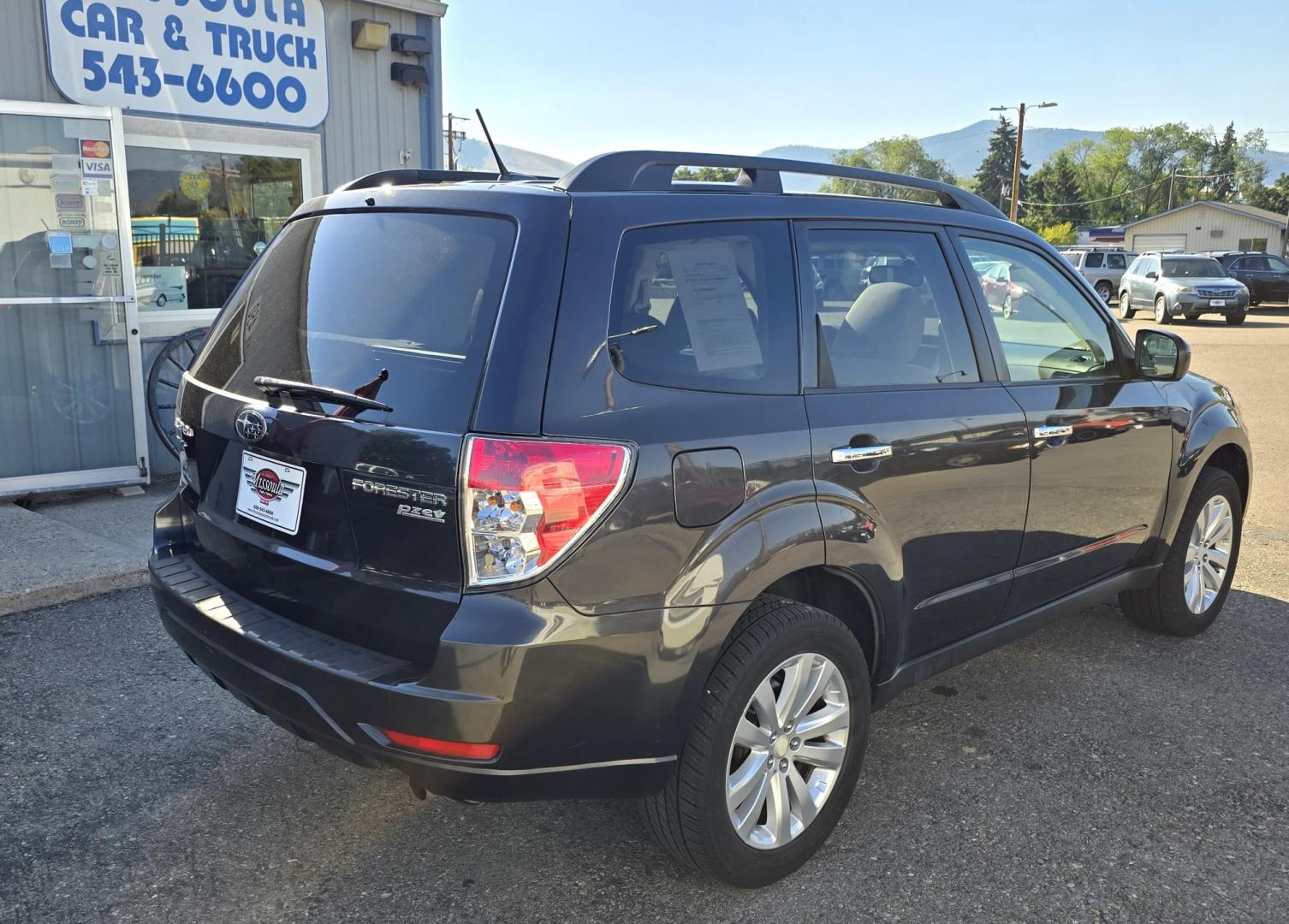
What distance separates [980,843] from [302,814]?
1.95 m

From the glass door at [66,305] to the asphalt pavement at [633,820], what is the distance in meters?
2.96

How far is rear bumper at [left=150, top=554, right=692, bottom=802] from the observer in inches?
89.4

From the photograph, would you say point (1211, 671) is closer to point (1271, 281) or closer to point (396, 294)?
point (396, 294)

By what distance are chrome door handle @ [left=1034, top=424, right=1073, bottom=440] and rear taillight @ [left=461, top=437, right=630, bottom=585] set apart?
74.4 inches

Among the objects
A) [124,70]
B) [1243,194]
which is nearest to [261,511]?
[124,70]

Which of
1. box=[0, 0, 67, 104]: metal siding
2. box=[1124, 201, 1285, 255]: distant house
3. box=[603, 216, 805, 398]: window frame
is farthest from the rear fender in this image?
box=[1124, 201, 1285, 255]: distant house

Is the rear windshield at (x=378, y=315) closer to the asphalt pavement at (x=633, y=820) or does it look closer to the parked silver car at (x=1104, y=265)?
the asphalt pavement at (x=633, y=820)

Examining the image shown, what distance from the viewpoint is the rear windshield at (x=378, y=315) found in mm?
2416

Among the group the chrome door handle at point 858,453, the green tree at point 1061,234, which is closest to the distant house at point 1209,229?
the green tree at point 1061,234

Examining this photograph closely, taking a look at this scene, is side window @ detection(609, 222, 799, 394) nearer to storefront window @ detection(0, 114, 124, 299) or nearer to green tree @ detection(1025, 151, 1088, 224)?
storefront window @ detection(0, 114, 124, 299)

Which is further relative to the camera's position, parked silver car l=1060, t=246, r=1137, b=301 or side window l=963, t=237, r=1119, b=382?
parked silver car l=1060, t=246, r=1137, b=301

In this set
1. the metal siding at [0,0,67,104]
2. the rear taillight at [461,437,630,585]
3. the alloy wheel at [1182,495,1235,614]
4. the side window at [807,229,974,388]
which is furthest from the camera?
the metal siding at [0,0,67,104]

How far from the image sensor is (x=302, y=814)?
3.13 m

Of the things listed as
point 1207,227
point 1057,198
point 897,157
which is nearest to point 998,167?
point 1057,198
